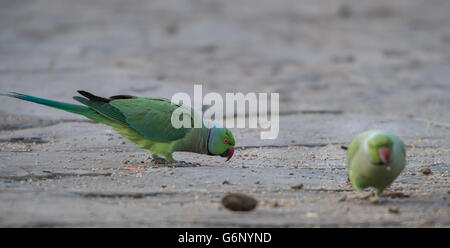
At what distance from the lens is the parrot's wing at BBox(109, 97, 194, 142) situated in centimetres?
518

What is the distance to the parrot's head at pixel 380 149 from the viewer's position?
394 centimetres

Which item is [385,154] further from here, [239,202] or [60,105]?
[60,105]

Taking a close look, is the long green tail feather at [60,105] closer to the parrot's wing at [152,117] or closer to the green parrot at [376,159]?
the parrot's wing at [152,117]

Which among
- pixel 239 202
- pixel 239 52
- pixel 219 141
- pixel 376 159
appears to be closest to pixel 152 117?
pixel 219 141

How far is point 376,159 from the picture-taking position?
3.99 meters

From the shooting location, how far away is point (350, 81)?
1001cm

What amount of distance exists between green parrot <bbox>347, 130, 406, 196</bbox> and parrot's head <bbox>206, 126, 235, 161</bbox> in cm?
125

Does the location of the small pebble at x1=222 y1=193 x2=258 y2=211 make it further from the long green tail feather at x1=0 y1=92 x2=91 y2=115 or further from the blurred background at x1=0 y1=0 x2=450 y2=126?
the blurred background at x1=0 y1=0 x2=450 y2=126

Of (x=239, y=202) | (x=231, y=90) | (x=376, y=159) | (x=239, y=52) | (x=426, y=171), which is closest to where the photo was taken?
(x=239, y=202)

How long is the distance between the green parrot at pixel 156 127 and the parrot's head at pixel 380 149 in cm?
150

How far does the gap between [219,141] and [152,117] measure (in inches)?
Answer: 23.4

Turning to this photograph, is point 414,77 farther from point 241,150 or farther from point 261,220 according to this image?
point 261,220

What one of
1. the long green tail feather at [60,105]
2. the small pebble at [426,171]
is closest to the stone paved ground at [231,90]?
the small pebble at [426,171]

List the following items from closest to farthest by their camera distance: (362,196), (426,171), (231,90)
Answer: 1. (362,196)
2. (426,171)
3. (231,90)
